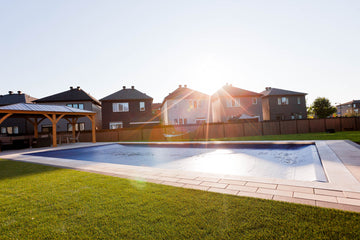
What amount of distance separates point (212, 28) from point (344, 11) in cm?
640

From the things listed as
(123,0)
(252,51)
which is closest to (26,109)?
(123,0)

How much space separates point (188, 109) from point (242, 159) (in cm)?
1744

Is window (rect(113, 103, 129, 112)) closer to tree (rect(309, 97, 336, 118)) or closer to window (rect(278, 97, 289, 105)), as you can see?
window (rect(278, 97, 289, 105))

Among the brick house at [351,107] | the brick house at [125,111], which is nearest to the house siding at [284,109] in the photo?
the brick house at [125,111]

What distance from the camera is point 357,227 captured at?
1.83 metres

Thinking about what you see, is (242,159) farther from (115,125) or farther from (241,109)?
(115,125)

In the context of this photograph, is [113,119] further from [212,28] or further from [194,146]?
[212,28]

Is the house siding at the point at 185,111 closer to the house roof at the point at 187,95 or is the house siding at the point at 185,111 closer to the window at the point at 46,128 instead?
the house roof at the point at 187,95

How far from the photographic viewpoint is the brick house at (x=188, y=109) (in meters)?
25.4

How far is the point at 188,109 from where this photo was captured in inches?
1001

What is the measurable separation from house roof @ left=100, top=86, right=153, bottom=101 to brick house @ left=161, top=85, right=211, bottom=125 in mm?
3852

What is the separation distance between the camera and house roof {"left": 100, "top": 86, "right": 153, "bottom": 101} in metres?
25.9

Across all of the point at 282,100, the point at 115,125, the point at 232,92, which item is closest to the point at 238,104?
the point at 232,92

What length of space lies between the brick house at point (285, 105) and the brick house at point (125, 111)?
1915 centimetres
